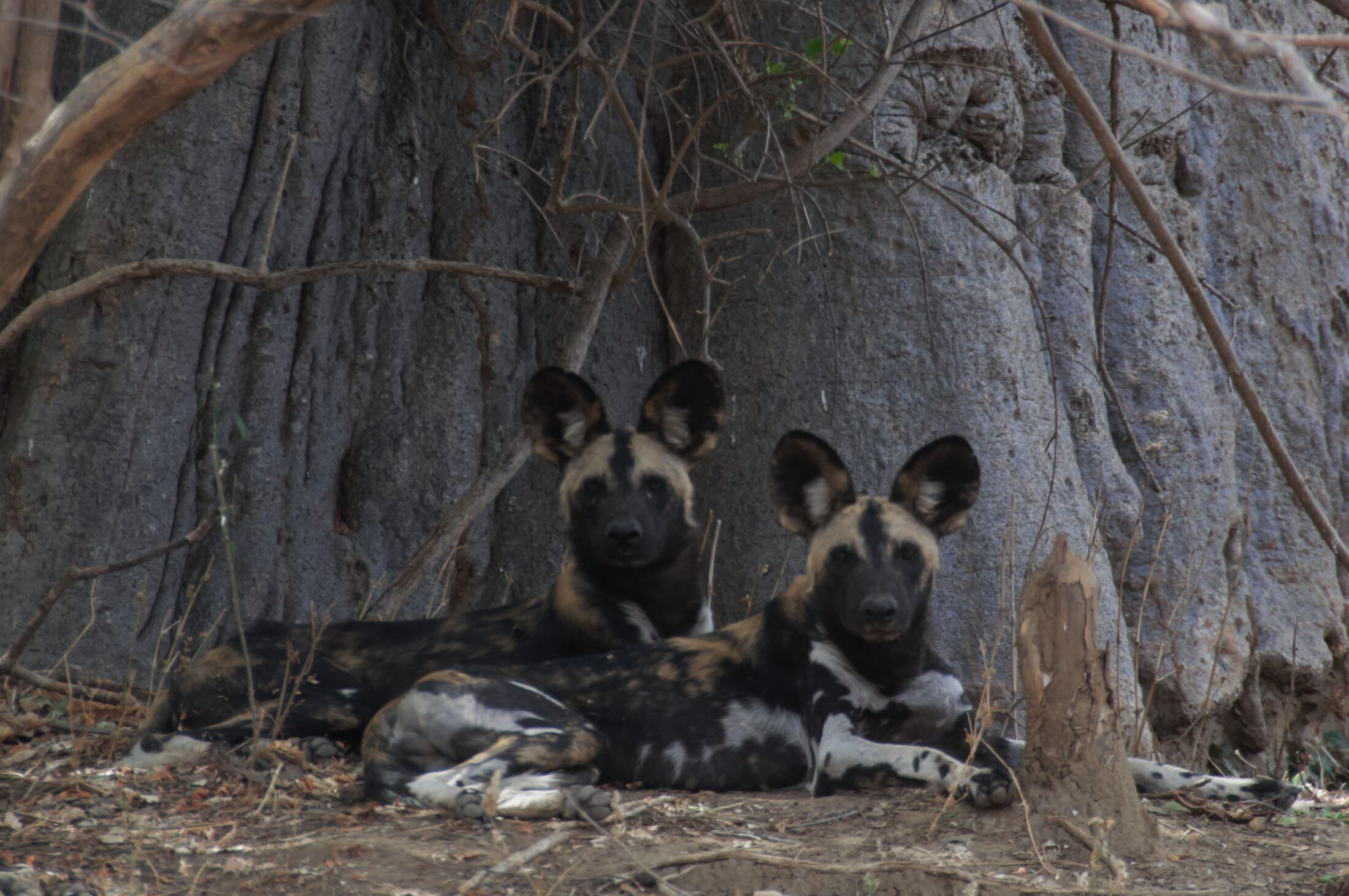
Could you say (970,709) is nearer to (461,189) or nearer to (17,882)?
(17,882)

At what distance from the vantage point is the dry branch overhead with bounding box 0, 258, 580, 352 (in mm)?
4211

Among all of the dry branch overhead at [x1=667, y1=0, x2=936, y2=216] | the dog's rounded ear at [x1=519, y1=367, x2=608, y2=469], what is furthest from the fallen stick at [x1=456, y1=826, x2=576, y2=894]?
the dry branch overhead at [x1=667, y1=0, x2=936, y2=216]

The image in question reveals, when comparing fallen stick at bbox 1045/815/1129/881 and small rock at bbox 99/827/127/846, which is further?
small rock at bbox 99/827/127/846

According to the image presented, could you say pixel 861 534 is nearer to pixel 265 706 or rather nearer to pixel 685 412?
pixel 685 412

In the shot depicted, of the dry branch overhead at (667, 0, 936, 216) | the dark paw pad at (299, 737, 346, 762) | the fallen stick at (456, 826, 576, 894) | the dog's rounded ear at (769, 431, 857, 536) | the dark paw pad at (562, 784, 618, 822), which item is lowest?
the dark paw pad at (299, 737, 346, 762)

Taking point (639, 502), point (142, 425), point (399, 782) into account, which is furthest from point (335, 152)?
point (399, 782)

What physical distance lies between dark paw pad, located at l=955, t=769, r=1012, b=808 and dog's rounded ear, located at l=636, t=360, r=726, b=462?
1746mm

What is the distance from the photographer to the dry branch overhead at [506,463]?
5.05m

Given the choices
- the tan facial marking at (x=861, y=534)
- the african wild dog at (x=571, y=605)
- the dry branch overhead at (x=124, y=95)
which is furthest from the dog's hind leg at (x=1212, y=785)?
the dry branch overhead at (x=124, y=95)

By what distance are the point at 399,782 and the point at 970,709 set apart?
165 cm

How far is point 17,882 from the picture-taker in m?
2.67

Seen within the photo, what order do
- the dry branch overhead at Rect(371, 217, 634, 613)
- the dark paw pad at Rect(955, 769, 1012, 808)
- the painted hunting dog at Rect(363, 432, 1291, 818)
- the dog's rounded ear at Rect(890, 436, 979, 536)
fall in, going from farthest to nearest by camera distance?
1. the dry branch overhead at Rect(371, 217, 634, 613)
2. the dog's rounded ear at Rect(890, 436, 979, 536)
3. the painted hunting dog at Rect(363, 432, 1291, 818)
4. the dark paw pad at Rect(955, 769, 1012, 808)

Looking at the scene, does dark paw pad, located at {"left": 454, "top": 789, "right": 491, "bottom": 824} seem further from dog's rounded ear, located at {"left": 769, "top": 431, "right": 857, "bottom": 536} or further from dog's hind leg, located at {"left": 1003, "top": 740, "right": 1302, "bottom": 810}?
dog's hind leg, located at {"left": 1003, "top": 740, "right": 1302, "bottom": 810}

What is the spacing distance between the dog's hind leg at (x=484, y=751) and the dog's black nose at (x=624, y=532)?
25.2 inches
